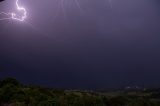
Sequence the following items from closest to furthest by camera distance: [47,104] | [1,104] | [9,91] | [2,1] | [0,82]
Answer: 1. [2,1]
2. [47,104]
3. [1,104]
4. [9,91]
5. [0,82]

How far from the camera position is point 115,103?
94.6 ft

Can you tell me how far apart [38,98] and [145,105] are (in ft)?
33.6

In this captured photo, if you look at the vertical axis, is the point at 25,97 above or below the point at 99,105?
above

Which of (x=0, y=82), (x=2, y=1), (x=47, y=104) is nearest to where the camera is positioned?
(x=2, y=1)

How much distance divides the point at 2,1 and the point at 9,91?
908 inches

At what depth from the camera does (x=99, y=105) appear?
2188cm

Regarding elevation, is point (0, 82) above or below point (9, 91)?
above

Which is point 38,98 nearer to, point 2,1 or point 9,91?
point 9,91

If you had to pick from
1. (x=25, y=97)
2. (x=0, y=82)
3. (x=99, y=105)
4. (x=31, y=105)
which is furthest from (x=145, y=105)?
(x=0, y=82)

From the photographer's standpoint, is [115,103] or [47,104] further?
[115,103]

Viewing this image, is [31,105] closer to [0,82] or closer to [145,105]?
[145,105]

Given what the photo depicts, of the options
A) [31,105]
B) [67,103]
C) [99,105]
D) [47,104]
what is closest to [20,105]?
[31,105]

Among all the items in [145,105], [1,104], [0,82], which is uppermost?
[0,82]

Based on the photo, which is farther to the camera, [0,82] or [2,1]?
[0,82]
